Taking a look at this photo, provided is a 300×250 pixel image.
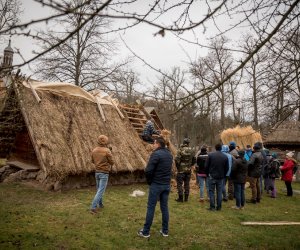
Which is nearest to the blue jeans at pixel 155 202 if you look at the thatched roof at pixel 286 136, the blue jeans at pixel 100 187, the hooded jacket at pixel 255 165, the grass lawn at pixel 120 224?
the grass lawn at pixel 120 224

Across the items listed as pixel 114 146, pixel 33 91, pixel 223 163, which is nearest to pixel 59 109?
pixel 33 91

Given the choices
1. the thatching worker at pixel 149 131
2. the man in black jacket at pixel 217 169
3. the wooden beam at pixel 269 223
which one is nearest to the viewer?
the wooden beam at pixel 269 223

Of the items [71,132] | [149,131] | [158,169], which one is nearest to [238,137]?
[149,131]

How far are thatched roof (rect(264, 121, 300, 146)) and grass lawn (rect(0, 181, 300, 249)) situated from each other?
49.2 feet

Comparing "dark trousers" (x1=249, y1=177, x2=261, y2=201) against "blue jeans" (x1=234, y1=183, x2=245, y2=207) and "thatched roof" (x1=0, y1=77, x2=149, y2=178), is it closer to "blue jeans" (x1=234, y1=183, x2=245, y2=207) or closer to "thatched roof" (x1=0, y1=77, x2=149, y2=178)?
"blue jeans" (x1=234, y1=183, x2=245, y2=207)

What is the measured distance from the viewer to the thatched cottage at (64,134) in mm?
9414

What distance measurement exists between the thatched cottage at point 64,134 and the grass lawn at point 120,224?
96 cm

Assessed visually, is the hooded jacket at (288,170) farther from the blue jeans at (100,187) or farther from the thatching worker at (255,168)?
the blue jeans at (100,187)

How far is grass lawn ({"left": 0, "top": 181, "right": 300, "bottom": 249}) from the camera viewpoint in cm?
546

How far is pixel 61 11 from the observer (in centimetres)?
175

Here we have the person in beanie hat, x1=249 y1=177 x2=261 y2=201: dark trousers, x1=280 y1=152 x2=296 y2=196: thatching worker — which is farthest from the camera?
x1=280 y1=152 x2=296 y2=196: thatching worker

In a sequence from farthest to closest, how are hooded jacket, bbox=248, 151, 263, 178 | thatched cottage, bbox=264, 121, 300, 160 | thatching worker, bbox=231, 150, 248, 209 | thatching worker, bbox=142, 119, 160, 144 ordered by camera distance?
thatched cottage, bbox=264, 121, 300, 160 < thatching worker, bbox=142, 119, 160, 144 < hooded jacket, bbox=248, 151, 263, 178 < thatching worker, bbox=231, 150, 248, 209

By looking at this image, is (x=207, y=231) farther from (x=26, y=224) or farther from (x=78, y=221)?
(x=26, y=224)

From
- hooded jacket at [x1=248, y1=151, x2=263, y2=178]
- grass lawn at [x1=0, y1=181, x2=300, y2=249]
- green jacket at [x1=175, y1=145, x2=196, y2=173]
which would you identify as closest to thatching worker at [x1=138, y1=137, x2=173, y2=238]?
grass lawn at [x1=0, y1=181, x2=300, y2=249]
